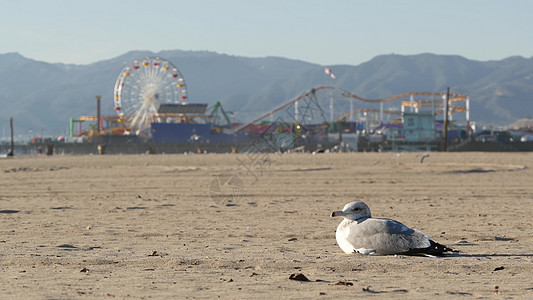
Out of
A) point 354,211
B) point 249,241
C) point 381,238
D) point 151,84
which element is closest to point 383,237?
point 381,238

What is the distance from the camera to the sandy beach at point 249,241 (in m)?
6.79

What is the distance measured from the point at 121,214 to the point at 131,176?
48.6ft

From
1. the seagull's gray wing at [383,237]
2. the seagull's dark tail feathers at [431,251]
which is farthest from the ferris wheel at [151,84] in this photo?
the seagull's dark tail feathers at [431,251]

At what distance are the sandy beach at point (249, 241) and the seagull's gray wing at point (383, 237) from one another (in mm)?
121

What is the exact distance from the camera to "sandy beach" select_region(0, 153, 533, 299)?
22.3 ft

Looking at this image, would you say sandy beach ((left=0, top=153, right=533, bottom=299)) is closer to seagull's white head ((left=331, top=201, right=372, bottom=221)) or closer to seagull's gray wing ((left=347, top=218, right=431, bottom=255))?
seagull's gray wing ((left=347, top=218, right=431, bottom=255))

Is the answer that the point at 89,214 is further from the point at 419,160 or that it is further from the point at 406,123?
the point at 406,123

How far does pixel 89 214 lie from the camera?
576 inches

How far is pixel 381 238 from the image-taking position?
854 centimetres

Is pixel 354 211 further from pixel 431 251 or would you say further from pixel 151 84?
pixel 151 84

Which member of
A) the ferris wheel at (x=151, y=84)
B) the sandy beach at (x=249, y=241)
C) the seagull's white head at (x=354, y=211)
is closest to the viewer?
the sandy beach at (x=249, y=241)

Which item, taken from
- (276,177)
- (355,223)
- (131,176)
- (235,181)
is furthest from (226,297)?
(131,176)

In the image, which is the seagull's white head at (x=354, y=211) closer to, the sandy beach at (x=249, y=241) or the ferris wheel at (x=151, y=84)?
the sandy beach at (x=249, y=241)

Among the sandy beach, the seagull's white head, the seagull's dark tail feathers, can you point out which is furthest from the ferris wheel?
the seagull's dark tail feathers
